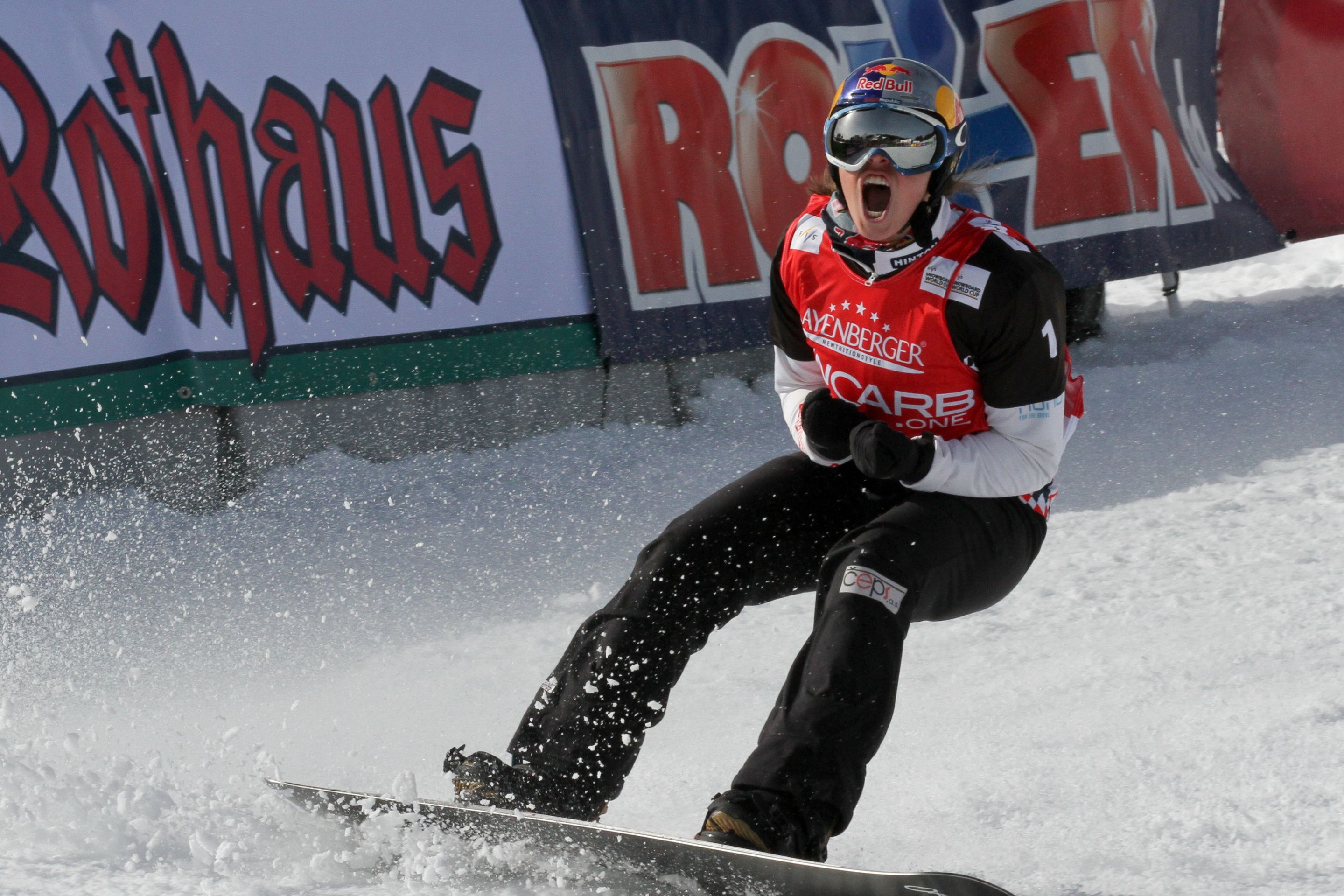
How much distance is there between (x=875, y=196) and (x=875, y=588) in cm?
92

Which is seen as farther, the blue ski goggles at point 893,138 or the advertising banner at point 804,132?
the advertising banner at point 804,132

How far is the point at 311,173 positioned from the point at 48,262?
122 centimetres

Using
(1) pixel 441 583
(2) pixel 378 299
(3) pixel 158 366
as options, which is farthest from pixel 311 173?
(1) pixel 441 583

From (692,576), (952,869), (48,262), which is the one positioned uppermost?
(48,262)

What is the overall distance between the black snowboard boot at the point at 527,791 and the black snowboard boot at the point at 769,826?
333mm

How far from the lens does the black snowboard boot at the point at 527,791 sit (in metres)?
2.69

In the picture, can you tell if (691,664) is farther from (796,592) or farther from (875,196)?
(875,196)

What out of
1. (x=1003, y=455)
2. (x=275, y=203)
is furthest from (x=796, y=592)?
(x=275, y=203)

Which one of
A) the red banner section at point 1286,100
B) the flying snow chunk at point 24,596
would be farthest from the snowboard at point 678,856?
the red banner section at point 1286,100

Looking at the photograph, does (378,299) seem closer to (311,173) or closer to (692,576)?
(311,173)

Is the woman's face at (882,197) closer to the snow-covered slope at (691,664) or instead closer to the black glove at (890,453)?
the black glove at (890,453)

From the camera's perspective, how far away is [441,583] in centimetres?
508

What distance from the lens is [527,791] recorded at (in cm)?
270

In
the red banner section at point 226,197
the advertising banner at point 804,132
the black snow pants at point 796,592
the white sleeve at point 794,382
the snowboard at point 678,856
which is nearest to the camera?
the snowboard at point 678,856
